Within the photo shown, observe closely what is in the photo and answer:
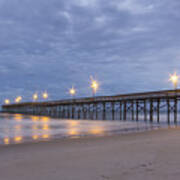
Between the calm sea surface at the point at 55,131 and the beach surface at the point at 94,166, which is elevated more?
the beach surface at the point at 94,166

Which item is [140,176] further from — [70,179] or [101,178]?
[70,179]

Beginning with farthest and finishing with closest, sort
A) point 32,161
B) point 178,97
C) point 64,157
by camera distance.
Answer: point 178,97, point 64,157, point 32,161

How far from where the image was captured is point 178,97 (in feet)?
99.2

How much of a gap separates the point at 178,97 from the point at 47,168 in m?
28.8

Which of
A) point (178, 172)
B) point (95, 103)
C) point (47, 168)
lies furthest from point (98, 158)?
point (95, 103)

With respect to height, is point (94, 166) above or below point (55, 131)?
above

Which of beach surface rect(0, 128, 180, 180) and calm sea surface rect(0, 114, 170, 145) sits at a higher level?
beach surface rect(0, 128, 180, 180)

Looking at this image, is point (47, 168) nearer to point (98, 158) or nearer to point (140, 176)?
point (98, 158)

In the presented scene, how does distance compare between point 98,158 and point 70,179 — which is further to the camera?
point 98,158

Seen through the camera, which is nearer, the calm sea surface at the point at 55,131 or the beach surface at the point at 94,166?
the beach surface at the point at 94,166

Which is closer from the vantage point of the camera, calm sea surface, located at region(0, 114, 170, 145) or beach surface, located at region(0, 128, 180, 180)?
beach surface, located at region(0, 128, 180, 180)

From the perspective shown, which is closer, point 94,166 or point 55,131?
point 94,166

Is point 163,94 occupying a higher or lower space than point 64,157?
higher

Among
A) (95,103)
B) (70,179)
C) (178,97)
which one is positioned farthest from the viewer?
(95,103)
